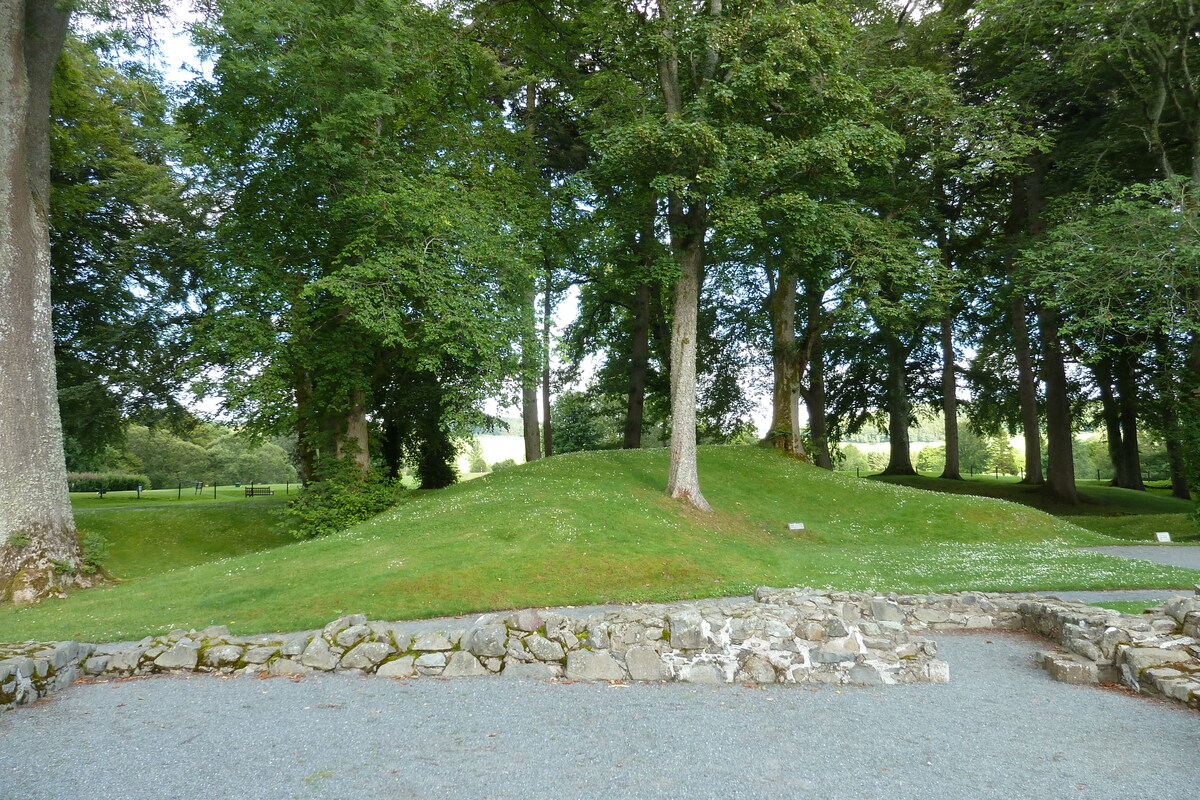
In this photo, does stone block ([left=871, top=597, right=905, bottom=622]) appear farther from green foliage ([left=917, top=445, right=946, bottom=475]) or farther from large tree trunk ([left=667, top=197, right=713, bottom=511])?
green foliage ([left=917, top=445, right=946, bottom=475])

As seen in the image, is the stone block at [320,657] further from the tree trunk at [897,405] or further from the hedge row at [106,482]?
the hedge row at [106,482]

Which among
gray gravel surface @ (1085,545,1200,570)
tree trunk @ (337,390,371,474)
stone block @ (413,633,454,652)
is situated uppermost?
tree trunk @ (337,390,371,474)

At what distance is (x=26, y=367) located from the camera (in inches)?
557

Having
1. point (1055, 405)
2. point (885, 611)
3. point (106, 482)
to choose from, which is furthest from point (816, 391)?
point (106, 482)

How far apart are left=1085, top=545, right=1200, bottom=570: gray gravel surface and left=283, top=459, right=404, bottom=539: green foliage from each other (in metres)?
19.3

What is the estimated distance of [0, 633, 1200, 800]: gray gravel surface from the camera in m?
4.84

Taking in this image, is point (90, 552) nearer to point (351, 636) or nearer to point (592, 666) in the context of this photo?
point (351, 636)

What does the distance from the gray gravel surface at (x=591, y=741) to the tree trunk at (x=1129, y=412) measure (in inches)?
1149

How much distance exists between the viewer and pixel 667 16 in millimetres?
19609

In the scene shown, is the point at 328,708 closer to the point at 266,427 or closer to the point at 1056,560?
the point at 266,427

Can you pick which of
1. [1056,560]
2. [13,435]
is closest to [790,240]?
[1056,560]

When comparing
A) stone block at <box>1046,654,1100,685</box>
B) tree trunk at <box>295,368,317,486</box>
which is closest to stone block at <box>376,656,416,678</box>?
stone block at <box>1046,654,1100,685</box>

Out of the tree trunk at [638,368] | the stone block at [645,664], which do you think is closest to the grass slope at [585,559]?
the stone block at [645,664]

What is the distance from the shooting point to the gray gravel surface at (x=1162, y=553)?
15.7m
